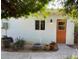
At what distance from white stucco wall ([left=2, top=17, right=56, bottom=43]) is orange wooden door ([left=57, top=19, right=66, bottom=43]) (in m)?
0.36

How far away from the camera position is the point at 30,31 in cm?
1424

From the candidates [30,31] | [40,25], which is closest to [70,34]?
[40,25]

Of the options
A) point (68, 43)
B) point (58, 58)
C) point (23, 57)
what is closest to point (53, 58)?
point (58, 58)

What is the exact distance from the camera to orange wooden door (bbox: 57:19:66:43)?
46.2 feet

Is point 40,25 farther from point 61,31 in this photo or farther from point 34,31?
point 61,31

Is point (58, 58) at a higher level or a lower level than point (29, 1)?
lower

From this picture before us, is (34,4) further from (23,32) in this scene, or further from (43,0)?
(23,32)

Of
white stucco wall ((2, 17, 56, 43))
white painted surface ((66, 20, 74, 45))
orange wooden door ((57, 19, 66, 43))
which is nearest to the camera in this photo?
white painted surface ((66, 20, 74, 45))

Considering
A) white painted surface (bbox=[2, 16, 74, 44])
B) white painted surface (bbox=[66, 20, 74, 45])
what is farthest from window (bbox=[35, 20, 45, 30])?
white painted surface (bbox=[66, 20, 74, 45])

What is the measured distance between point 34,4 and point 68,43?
18.4 feet

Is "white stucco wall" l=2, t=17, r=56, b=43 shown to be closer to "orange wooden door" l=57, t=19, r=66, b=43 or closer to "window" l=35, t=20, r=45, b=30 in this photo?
"window" l=35, t=20, r=45, b=30

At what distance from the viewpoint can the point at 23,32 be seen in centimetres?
1424

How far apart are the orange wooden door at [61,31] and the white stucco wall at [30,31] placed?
36cm

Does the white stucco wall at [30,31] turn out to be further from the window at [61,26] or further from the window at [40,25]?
the window at [61,26]
